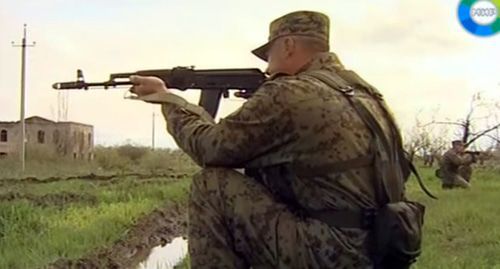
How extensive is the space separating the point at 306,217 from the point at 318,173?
7.1 inches

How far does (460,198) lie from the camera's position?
12359 millimetres

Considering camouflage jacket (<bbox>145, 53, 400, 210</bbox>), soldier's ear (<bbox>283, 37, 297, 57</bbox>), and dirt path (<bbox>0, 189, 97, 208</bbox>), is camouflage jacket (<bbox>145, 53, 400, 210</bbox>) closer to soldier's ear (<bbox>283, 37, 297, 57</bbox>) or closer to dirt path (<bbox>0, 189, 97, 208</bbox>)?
soldier's ear (<bbox>283, 37, 297, 57</bbox>)

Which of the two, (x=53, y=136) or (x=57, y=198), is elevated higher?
(x=57, y=198)

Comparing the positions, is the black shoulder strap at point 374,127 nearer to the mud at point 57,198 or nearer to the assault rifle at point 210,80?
the assault rifle at point 210,80

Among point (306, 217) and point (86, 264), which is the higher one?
point (306, 217)

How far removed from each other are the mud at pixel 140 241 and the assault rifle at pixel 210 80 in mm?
3461

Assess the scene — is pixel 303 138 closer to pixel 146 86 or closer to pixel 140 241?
pixel 146 86

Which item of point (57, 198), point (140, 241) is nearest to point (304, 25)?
Result: point (140, 241)

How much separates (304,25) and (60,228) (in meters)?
7.12

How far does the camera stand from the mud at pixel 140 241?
25.9 feet

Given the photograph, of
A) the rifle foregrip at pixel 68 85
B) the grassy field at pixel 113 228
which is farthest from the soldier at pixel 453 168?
the rifle foregrip at pixel 68 85

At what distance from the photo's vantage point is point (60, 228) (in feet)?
32.2

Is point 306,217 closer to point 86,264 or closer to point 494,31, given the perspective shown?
point 86,264

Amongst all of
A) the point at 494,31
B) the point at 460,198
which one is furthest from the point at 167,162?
the point at 494,31
